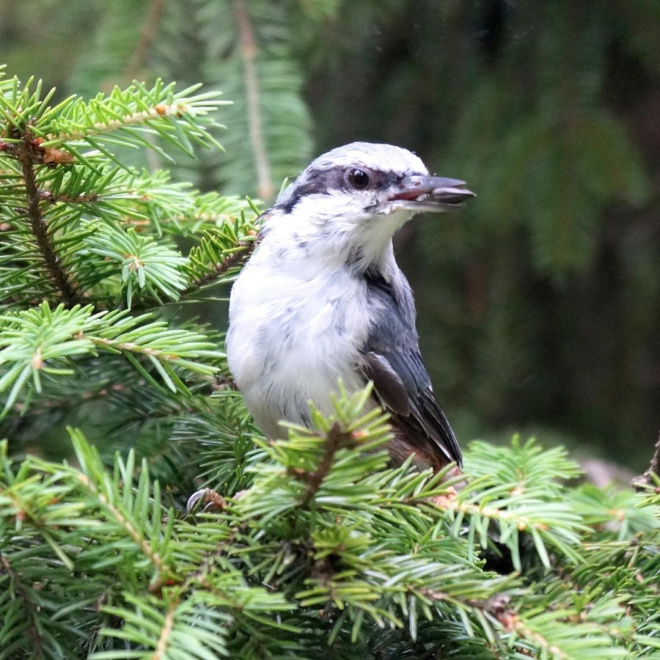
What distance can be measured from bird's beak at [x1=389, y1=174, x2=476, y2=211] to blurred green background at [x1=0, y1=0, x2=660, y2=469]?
0.74m

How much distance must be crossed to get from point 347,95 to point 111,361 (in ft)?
6.84

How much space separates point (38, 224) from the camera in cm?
139

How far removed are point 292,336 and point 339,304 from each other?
0.14m

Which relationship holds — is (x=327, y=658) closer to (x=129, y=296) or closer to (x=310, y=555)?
(x=310, y=555)

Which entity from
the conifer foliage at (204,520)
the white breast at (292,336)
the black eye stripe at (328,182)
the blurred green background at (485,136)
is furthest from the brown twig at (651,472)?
the blurred green background at (485,136)

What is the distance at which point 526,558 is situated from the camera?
5.66 ft

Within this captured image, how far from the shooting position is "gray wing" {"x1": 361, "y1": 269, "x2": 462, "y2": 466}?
5.74 ft

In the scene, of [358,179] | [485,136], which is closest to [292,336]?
[358,179]

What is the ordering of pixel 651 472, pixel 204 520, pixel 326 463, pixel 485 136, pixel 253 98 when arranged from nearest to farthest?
pixel 326 463 → pixel 204 520 → pixel 651 472 → pixel 253 98 → pixel 485 136

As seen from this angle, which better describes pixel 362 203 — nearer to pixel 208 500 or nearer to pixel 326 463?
pixel 208 500

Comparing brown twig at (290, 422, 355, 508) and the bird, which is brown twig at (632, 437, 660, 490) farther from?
brown twig at (290, 422, 355, 508)

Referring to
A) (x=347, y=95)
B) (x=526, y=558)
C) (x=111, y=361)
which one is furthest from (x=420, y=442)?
(x=347, y=95)

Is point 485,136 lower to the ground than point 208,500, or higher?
higher

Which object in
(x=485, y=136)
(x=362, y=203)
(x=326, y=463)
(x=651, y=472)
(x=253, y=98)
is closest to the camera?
(x=326, y=463)
